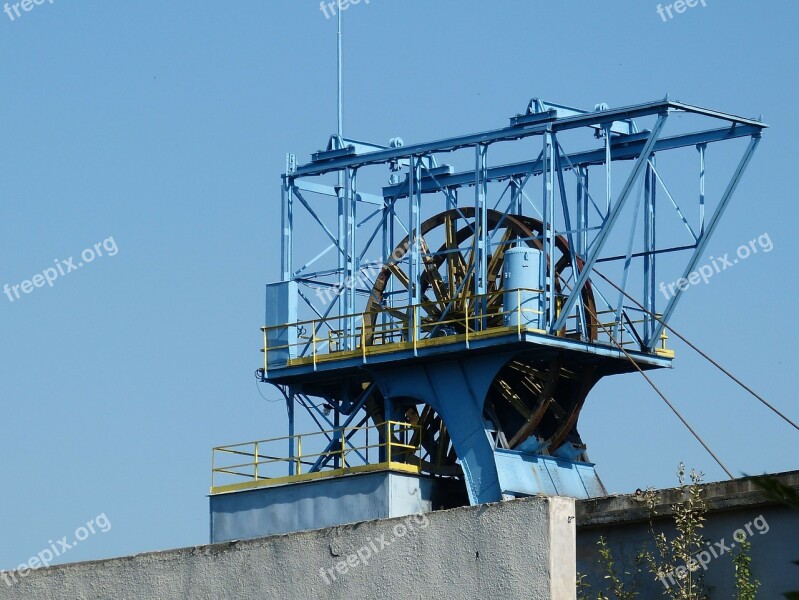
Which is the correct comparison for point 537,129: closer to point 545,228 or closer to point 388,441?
point 545,228

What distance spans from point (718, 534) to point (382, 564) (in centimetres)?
304

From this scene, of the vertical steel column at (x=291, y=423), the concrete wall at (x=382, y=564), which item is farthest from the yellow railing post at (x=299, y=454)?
the concrete wall at (x=382, y=564)

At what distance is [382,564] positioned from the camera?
607 inches

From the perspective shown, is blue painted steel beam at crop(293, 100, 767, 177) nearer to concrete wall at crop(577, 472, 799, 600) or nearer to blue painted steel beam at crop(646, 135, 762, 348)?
blue painted steel beam at crop(646, 135, 762, 348)

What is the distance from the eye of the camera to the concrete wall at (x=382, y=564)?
14.4 metres

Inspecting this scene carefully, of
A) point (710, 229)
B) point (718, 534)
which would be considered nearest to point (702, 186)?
point (710, 229)

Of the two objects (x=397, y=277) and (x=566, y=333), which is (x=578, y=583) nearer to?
(x=566, y=333)

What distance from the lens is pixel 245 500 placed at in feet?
89.5

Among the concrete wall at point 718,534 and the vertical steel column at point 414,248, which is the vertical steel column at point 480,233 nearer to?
the vertical steel column at point 414,248

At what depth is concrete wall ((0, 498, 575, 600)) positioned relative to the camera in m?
14.4

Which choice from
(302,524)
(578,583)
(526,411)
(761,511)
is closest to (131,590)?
(578,583)

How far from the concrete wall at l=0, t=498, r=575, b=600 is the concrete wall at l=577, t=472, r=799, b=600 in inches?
70.2

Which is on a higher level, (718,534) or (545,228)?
(545,228)

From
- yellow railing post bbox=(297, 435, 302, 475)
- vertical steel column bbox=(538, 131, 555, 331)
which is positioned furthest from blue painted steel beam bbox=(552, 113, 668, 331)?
yellow railing post bbox=(297, 435, 302, 475)
